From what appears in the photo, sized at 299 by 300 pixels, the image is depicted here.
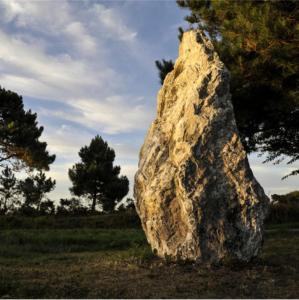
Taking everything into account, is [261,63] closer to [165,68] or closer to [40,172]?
[165,68]

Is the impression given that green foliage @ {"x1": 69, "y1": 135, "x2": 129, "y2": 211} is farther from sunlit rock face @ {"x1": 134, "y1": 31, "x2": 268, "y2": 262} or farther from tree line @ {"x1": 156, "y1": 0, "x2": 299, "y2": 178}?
sunlit rock face @ {"x1": 134, "y1": 31, "x2": 268, "y2": 262}

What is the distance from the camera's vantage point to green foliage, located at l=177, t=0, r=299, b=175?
16797 millimetres

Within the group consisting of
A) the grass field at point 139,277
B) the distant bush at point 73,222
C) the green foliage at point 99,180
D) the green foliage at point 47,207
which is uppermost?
the green foliage at point 99,180

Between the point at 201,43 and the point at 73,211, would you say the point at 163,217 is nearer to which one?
the point at 201,43

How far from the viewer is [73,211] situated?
28.4 meters

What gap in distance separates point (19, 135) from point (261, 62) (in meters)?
15.4

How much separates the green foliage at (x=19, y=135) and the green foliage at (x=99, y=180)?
5.24 metres

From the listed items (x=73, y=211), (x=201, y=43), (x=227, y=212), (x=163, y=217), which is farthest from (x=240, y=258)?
(x=73, y=211)

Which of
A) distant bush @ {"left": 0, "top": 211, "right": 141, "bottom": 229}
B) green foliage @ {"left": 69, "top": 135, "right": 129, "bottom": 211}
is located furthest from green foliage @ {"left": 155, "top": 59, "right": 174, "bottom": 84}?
green foliage @ {"left": 69, "top": 135, "right": 129, "bottom": 211}

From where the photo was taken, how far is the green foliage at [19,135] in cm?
2648

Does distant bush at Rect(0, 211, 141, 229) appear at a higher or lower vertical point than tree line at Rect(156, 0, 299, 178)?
lower

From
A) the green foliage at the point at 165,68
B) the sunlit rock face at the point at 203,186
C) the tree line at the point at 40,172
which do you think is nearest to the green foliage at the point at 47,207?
the tree line at the point at 40,172

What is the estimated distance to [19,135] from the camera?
26.5 m

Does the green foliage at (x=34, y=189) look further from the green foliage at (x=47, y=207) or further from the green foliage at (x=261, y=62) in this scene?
the green foliage at (x=261, y=62)
